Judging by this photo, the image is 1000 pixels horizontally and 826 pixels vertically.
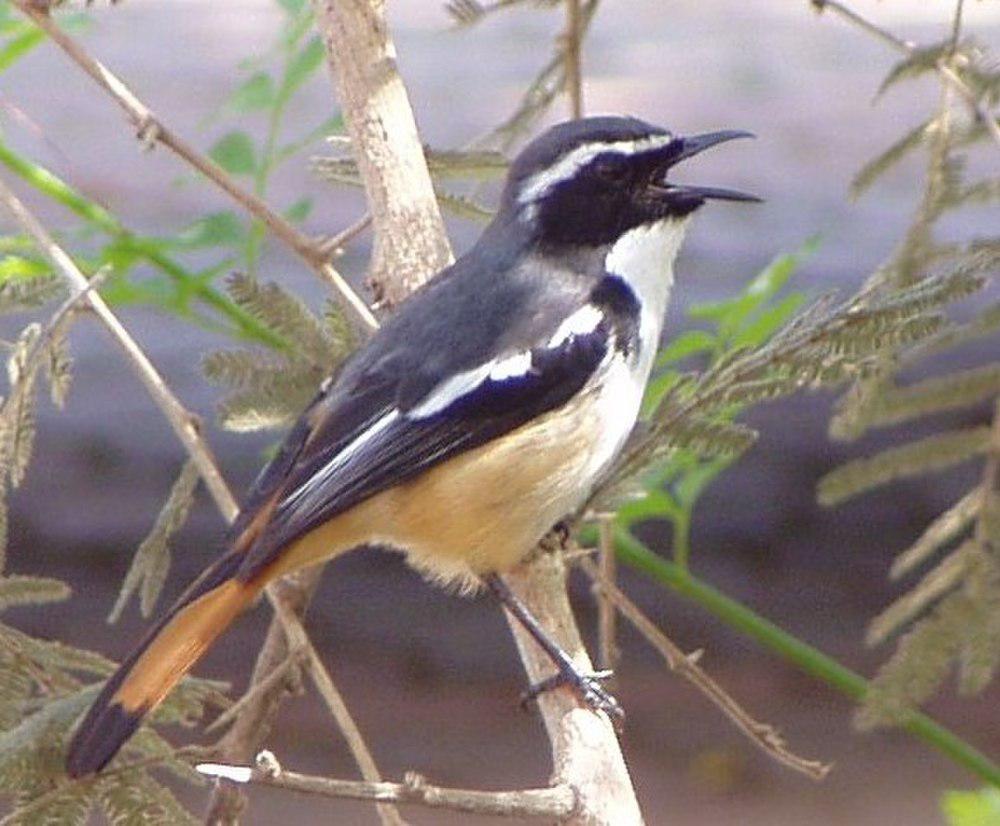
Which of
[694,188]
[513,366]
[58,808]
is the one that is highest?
[694,188]

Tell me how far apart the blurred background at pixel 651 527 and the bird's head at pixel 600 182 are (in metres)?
1.49

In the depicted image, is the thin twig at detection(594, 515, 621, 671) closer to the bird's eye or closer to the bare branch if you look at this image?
the bare branch

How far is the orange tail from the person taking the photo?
2113 mm

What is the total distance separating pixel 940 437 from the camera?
2.70 meters

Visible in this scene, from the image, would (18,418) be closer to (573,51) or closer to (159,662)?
(159,662)

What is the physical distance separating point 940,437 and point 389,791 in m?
1.23

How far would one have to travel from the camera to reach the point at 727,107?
16.0 feet

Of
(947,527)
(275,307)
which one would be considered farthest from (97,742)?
(947,527)

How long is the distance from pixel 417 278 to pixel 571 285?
204 mm

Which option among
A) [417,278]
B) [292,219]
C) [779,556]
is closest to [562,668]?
[417,278]

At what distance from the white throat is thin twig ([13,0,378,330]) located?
40 cm

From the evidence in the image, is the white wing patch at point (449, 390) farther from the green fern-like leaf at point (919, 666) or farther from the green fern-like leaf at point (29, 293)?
the green fern-like leaf at point (919, 666)

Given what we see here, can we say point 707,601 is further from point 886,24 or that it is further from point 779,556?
point 886,24

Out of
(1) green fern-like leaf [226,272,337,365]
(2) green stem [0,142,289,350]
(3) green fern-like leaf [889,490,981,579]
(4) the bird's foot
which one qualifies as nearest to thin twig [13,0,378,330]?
(1) green fern-like leaf [226,272,337,365]
